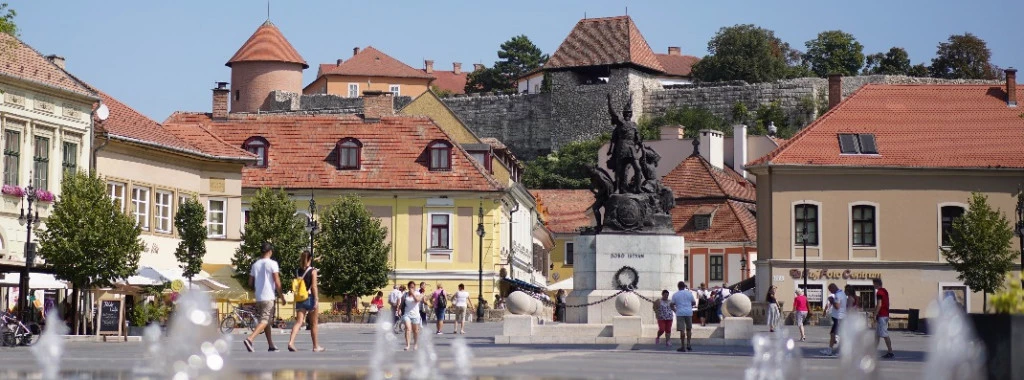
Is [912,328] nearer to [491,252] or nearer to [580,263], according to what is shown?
[580,263]

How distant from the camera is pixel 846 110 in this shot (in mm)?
66688

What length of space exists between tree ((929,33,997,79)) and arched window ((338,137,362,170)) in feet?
244

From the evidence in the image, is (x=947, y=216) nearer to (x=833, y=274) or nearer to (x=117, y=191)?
(x=833, y=274)

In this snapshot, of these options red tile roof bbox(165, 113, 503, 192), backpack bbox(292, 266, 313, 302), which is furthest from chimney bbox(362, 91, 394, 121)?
backpack bbox(292, 266, 313, 302)

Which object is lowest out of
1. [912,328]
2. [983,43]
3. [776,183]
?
[912,328]

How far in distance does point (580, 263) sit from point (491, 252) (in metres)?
31.8

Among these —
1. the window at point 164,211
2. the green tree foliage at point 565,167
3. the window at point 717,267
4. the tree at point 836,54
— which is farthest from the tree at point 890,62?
the window at point 164,211

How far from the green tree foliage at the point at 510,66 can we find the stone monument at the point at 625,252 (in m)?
129

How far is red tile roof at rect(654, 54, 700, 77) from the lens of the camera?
157 metres

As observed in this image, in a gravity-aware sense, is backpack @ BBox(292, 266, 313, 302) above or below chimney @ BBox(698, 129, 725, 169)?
below

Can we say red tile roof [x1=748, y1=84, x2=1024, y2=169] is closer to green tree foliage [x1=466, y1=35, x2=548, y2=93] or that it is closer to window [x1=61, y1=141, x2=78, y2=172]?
window [x1=61, y1=141, x2=78, y2=172]

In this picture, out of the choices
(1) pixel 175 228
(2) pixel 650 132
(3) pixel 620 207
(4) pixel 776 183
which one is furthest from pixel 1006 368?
(2) pixel 650 132

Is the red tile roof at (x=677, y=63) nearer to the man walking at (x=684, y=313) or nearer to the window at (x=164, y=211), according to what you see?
the window at (x=164, y=211)

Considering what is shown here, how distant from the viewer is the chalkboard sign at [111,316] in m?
38.2
